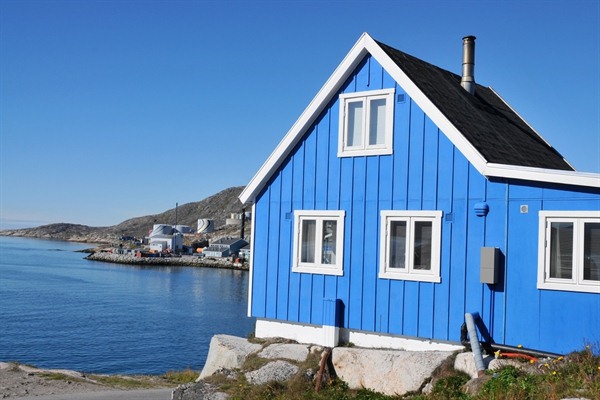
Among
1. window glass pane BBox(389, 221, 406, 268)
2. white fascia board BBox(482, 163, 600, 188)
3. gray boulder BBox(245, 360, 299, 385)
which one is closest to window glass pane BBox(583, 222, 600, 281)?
white fascia board BBox(482, 163, 600, 188)

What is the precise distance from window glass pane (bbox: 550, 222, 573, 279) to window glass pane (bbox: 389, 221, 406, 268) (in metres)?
3.20

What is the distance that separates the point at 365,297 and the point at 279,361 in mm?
2483

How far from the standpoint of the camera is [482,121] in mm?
16125

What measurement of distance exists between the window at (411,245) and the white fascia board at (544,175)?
5.18 feet

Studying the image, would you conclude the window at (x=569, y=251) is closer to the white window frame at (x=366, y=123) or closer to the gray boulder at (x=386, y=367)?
the gray boulder at (x=386, y=367)

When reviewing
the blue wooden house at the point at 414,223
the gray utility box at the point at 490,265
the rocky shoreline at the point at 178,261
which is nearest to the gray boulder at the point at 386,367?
the blue wooden house at the point at 414,223

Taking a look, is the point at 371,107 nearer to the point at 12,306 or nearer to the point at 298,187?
the point at 298,187

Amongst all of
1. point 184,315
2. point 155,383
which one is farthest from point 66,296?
point 155,383

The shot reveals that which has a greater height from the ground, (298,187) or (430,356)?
(298,187)

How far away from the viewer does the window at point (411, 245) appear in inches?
567

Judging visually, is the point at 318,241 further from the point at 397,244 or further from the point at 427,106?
the point at 427,106

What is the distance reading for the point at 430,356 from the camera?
13.8 meters

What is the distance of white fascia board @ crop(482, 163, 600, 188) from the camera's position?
12.4m

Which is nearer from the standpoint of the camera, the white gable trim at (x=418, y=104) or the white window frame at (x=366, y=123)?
the white gable trim at (x=418, y=104)
